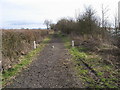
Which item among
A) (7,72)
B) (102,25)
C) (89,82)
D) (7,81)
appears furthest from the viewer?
(102,25)

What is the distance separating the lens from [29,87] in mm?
4543

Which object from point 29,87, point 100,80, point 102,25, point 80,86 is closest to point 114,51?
point 100,80

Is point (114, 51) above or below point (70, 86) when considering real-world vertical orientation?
above

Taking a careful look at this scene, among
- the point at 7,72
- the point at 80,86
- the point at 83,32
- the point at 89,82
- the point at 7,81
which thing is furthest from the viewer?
the point at 83,32

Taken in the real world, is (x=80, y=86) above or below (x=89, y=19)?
below

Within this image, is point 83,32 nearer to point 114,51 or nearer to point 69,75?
point 114,51

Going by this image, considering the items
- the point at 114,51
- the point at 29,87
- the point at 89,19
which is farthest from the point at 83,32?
the point at 29,87

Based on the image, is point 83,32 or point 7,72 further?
point 83,32

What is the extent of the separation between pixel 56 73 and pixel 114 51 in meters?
5.85

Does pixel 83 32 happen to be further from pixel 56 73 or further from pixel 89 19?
pixel 56 73

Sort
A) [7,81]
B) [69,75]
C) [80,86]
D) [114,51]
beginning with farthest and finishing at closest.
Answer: [114,51], [69,75], [7,81], [80,86]

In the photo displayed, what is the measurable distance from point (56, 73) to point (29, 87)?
1.67 meters

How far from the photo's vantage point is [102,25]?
65.6ft

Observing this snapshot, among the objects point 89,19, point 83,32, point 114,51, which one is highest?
point 89,19
